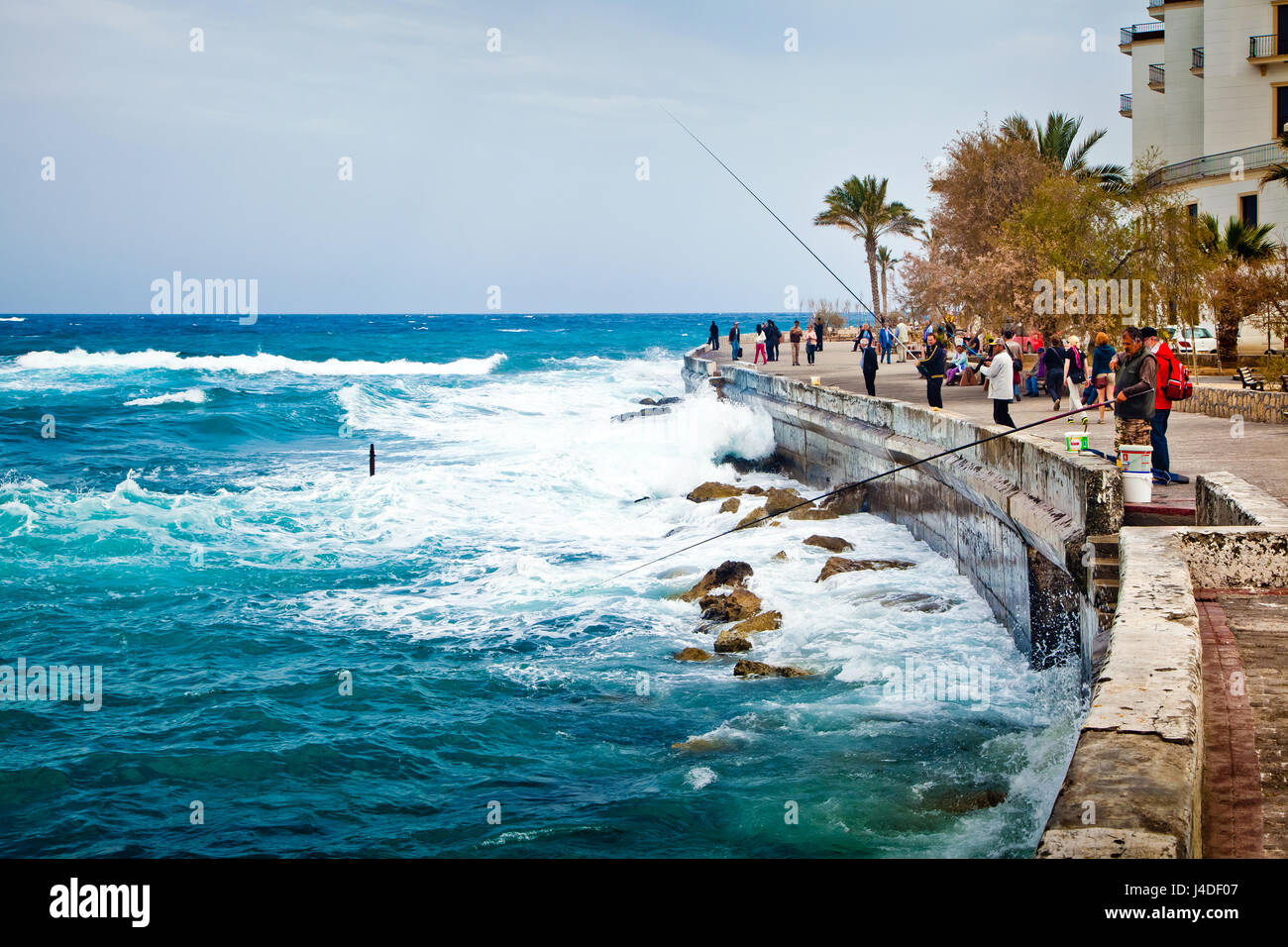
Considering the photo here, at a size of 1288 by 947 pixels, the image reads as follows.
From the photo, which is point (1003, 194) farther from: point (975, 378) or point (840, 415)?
point (840, 415)

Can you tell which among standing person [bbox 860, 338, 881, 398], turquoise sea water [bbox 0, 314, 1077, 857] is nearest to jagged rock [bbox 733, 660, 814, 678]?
turquoise sea water [bbox 0, 314, 1077, 857]

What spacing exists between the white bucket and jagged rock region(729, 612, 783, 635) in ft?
13.5

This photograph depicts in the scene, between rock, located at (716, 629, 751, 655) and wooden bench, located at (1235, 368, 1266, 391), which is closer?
rock, located at (716, 629, 751, 655)

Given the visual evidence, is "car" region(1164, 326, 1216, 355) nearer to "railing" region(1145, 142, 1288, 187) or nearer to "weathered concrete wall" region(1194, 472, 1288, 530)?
"railing" region(1145, 142, 1288, 187)

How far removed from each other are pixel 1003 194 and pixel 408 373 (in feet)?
128

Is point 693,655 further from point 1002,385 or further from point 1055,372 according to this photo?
point 1055,372

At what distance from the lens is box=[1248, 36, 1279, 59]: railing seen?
1299 inches

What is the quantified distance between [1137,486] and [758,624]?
4.30 metres

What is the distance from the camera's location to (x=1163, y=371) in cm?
966

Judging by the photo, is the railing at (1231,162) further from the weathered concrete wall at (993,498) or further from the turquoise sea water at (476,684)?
the turquoise sea water at (476,684)

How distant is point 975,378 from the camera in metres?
23.3

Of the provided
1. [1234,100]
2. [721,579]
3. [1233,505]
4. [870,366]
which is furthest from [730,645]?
[1234,100]

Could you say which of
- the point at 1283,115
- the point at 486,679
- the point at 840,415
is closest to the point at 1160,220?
the point at 840,415
